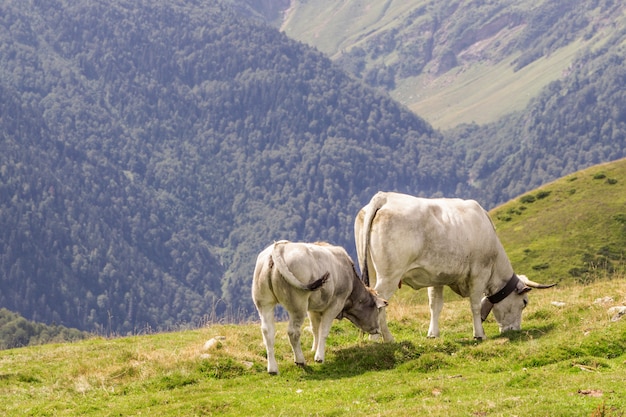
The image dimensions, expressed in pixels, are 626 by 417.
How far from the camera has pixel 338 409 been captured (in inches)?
774

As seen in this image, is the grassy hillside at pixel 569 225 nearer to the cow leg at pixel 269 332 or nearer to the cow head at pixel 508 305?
the cow head at pixel 508 305

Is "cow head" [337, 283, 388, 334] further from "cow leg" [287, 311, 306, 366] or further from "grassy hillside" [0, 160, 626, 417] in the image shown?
"cow leg" [287, 311, 306, 366]

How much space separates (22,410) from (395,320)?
1337 centimetres

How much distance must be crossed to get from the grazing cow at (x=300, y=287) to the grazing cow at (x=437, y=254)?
1.18 metres

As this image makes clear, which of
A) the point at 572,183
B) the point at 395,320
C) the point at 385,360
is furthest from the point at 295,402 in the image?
the point at 572,183

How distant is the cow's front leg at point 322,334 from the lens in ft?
81.5

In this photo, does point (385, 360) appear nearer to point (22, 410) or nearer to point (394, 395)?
point (394, 395)

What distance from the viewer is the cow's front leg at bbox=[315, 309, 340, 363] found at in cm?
2484

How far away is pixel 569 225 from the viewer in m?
98.6

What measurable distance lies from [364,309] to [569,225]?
76.3 meters

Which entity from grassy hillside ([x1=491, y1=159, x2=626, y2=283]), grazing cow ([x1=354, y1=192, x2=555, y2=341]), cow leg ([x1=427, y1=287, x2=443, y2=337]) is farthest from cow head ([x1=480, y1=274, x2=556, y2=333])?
grassy hillside ([x1=491, y1=159, x2=626, y2=283])

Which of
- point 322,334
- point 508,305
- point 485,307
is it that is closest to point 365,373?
point 322,334

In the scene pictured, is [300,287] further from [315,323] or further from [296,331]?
[315,323]

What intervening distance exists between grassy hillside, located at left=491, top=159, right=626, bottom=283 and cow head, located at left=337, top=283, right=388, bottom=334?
205 feet
